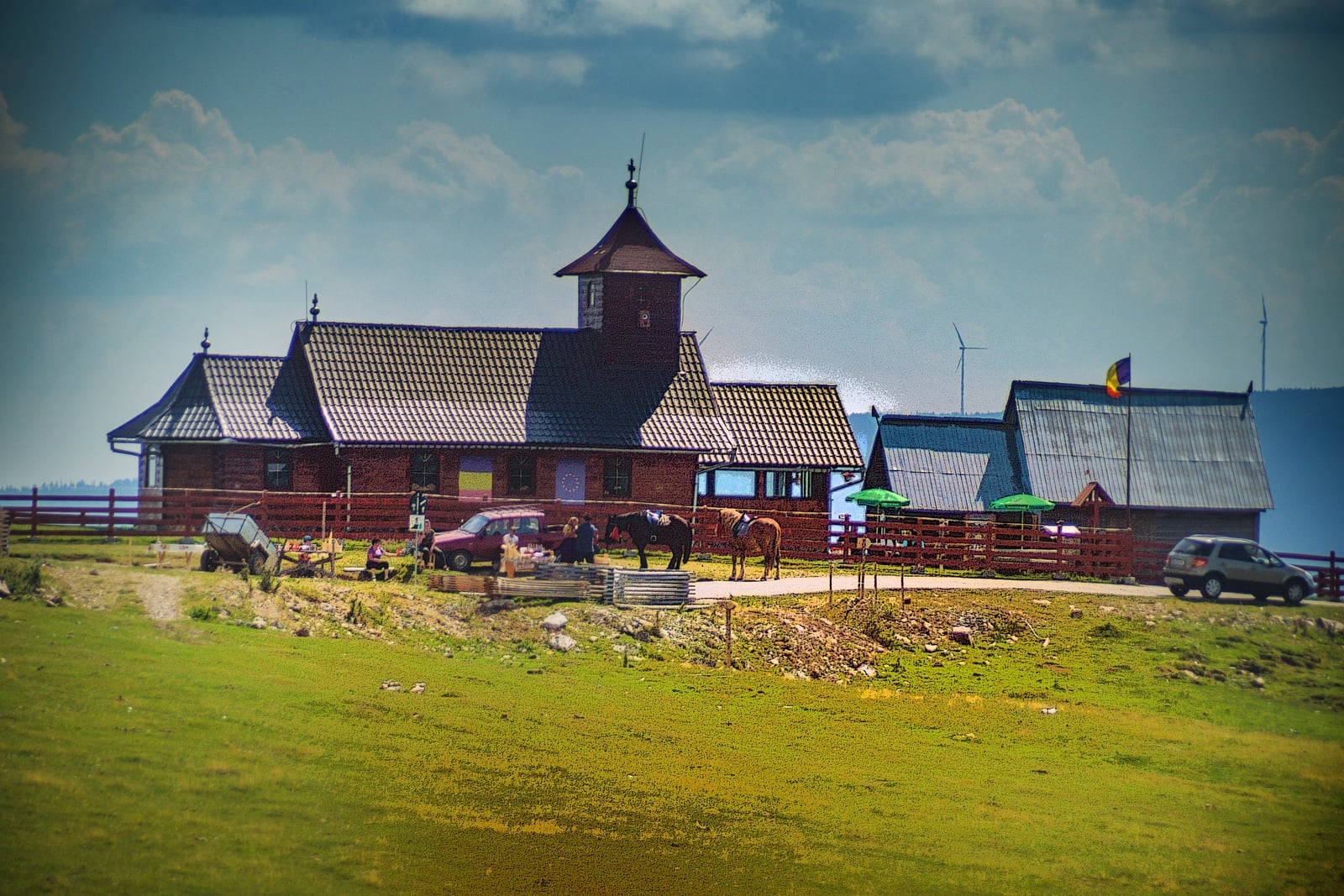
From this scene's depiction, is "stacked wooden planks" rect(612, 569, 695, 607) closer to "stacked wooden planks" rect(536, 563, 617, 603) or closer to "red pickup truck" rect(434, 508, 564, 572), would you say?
"stacked wooden planks" rect(536, 563, 617, 603)

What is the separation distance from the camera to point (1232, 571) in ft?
61.4

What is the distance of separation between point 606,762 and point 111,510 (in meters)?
5.56

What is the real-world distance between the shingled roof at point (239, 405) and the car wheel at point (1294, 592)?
14171mm

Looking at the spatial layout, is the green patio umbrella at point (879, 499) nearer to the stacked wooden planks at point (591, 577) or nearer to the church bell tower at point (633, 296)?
the church bell tower at point (633, 296)

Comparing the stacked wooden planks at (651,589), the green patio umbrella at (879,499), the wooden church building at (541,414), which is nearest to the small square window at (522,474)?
the wooden church building at (541,414)

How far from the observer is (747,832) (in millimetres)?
12359

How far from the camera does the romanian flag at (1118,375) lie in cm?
1850

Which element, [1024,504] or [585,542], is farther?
[1024,504]

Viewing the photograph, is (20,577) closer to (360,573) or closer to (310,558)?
(310,558)

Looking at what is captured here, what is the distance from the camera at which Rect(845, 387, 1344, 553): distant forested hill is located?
57.6 ft

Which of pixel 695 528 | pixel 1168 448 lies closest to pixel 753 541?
pixel 695 528

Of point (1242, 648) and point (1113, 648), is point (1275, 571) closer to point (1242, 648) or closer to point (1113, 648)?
point (1242, 648)

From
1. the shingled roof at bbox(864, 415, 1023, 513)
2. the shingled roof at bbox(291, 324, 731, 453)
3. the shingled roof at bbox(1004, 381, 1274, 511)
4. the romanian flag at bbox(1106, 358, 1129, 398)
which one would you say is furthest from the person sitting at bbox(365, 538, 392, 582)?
the shingled roof at bbox(864, 415, 1023, 513)

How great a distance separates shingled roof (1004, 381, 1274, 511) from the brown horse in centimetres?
499
